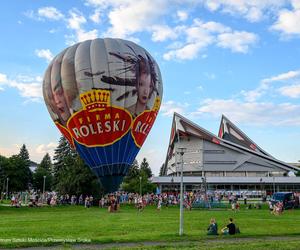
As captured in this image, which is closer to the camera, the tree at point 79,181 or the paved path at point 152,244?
the paved path at point 152,244

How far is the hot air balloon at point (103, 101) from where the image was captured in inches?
1075

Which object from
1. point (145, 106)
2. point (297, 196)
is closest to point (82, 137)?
point (145, 106)

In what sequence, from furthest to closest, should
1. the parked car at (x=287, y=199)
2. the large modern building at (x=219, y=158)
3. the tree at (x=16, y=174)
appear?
the large modern building at (x=219, y=158), the tree at (x=16, y=174), the parked car at (x=287, y=199)

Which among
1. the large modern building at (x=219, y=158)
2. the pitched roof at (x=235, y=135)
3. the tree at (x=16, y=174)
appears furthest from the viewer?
the pitched roof at (x=235, y=135)

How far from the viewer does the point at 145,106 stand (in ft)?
94.6

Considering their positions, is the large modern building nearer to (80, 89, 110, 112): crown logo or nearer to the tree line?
the tree line

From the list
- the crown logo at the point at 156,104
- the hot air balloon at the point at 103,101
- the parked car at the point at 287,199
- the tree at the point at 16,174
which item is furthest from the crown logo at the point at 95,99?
the tree at the point at 16,174

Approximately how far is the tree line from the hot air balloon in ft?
55.9

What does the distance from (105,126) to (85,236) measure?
10388 mm

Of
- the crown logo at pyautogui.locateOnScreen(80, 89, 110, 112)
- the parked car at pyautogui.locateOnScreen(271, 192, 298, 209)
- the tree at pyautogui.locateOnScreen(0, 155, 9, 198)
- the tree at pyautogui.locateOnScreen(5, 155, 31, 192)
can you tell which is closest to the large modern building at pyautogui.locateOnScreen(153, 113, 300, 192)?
the tree at pyautogui.locateOnScreen(5, 155, 31, 192)

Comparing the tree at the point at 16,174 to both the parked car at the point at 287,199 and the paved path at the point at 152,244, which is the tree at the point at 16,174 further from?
the paved path at the point at 152,244

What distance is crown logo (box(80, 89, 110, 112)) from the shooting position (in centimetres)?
2719

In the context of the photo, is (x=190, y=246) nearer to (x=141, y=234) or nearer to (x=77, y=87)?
(x=141, y=234)

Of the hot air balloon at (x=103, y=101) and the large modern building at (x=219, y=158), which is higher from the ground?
the large modern building at (x=219, y=158)
